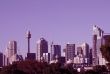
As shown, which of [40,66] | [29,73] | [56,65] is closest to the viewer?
[56,65]

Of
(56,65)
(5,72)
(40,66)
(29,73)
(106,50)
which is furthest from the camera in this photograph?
(40,66)

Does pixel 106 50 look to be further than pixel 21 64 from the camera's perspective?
No

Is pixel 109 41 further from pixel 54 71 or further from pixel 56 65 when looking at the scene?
pixel 56 65

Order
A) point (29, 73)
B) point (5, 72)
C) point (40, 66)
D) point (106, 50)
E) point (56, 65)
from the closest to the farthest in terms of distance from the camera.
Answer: point (106, 50) < point (5, 72) < point (56, 65) < point (29, 73) < point (40, 66)

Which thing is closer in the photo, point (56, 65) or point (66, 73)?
point (66, 73)

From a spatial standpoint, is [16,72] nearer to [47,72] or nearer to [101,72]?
[47,72]

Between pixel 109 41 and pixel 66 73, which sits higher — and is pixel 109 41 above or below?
above

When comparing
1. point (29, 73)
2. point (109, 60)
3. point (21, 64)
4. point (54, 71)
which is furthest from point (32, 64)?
point (109, 60)

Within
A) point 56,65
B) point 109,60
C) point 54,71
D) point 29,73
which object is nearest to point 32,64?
point 29,73
